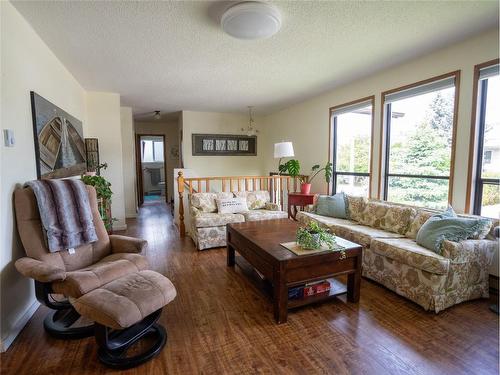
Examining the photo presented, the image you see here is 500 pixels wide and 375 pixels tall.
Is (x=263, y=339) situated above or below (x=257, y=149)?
below

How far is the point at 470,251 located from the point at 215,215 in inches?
112

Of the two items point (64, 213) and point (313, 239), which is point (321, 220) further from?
point (64, 213)

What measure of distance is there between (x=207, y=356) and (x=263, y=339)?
0.40 metres

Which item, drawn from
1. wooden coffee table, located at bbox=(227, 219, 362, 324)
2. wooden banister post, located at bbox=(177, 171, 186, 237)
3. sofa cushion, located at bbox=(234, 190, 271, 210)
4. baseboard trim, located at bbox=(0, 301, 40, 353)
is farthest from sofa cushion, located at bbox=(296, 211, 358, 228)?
baseboard trim, located at bbox=(0, 301, 40, 353)

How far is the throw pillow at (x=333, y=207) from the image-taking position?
3.69m

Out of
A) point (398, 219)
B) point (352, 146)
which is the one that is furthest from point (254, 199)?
point (398, 219)

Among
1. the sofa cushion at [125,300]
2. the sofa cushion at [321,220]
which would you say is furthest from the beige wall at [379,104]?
the sofa cushion at [125,300]

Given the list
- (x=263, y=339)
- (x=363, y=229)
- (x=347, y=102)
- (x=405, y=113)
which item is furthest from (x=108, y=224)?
(x=405, y=113)

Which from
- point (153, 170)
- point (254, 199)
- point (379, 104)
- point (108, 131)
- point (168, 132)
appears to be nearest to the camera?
point (379, 104)

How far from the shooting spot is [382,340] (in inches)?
72.1

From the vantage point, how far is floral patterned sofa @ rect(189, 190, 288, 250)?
3730 mm

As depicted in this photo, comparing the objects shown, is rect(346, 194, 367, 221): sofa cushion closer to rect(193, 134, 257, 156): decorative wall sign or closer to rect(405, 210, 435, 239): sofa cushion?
rect(405, 210, 435, 239): sofa cushion

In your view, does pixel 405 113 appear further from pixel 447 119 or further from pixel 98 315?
pixel 98 315

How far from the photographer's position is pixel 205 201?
13.5ft
